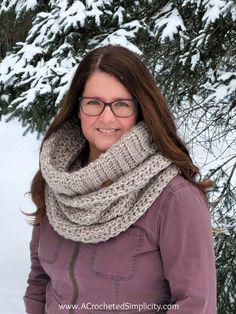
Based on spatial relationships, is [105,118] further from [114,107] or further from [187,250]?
[187,250]

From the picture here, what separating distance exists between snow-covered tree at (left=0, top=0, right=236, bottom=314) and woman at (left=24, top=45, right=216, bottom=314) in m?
1.67

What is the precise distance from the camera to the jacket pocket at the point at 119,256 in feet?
4.42

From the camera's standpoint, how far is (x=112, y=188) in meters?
1.37

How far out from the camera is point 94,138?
4.88ft

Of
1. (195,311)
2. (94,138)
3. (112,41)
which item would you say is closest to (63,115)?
(94,138)

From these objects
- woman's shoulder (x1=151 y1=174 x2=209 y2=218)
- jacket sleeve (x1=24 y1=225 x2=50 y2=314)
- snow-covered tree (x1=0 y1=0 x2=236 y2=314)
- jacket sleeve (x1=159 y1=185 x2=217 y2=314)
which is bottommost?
jacket sleeve (x1=24 y1=225 x2=50 y2=314)

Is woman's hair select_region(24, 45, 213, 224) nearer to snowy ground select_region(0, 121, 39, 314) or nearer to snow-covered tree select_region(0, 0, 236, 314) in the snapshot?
snowy ground select_region(0, 121, 39, 314)

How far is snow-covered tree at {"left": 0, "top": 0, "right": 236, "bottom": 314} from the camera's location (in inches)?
126

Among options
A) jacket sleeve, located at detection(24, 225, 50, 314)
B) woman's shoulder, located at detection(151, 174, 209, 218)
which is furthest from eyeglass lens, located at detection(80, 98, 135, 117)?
jacket sleeve, located at detection(24, 225, 50, 314)

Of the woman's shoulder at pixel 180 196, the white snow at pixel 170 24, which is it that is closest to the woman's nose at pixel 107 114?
the woman's shoulder at pixel 180 196

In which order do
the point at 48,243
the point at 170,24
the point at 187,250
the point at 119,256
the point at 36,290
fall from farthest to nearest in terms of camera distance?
1. the point at 170,24
2. the point at 36,290
3. the point at 48,243
4. the point at 119,256
5. the point at 187,250

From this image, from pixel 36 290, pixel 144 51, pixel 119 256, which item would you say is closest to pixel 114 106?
pixel 119 256

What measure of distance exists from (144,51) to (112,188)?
8.22 ft

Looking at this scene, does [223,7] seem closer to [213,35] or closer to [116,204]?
[213,35]
